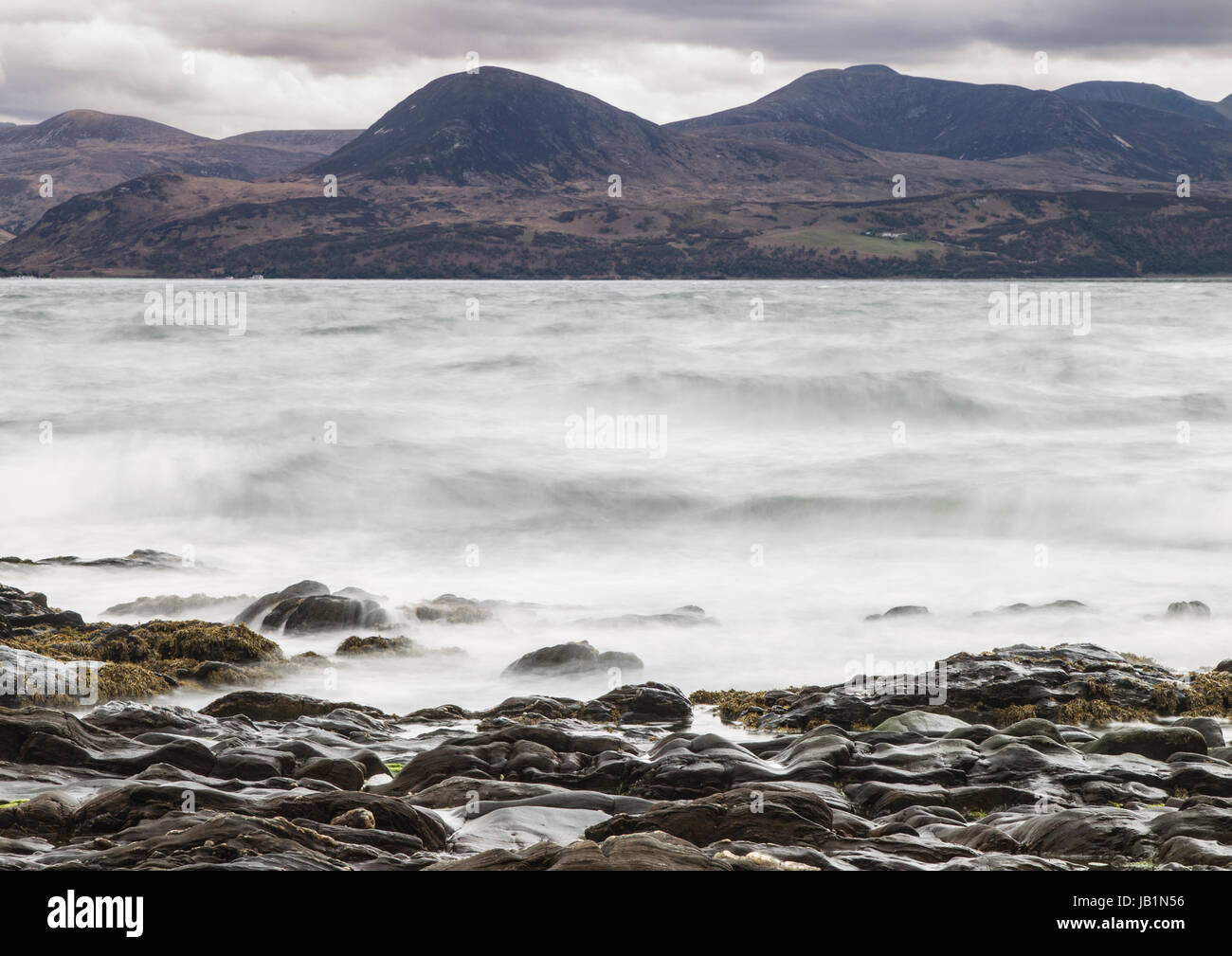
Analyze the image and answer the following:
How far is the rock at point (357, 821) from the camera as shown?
6625 millimetres

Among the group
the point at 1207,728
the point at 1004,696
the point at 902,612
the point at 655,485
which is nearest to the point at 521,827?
the point at 1004,696

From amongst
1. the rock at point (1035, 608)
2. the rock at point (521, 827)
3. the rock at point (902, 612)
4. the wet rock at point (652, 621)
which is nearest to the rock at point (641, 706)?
the rock at point (521, 827)

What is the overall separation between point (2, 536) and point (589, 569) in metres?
11.0

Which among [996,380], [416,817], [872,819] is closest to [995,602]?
[872,819]

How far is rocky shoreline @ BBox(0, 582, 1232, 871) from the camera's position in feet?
20.6

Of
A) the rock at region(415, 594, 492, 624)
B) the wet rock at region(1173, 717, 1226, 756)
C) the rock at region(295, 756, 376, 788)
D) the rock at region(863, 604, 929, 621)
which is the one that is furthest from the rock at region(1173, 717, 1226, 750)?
the rock at region(415, 594, 492, 624)

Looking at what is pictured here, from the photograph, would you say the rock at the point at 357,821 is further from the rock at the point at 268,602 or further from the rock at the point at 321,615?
the rock at the point at 268,602

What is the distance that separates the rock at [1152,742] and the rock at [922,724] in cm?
114

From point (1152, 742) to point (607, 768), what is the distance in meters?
4.52

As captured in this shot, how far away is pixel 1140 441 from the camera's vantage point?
105 ft

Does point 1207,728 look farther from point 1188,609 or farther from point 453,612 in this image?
point 453,612

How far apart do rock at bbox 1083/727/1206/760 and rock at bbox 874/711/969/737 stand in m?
1.14

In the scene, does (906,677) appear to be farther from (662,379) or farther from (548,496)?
(662,379)

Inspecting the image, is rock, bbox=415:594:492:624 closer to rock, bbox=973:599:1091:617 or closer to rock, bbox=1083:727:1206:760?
rock, bbox=973:599:1091:617
